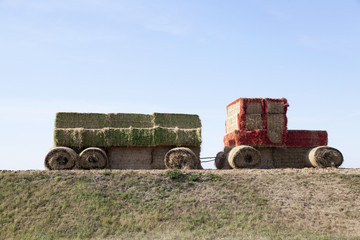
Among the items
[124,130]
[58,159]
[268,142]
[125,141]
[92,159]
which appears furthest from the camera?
[268,142]

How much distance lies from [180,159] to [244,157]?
402 cm

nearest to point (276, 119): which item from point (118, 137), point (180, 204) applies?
point (118, 137)

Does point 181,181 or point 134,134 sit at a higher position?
point 134,134

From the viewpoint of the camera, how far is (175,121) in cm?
2775

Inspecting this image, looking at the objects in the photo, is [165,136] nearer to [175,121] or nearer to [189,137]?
[175,121]

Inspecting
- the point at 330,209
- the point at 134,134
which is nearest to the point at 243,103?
the point at 134,134

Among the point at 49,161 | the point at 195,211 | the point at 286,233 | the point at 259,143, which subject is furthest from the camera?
the point at 259,143

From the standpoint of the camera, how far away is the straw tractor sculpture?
85.5ft

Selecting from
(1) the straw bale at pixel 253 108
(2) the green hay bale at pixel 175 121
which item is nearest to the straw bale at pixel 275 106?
(1) the straw bale at pixel 253 108

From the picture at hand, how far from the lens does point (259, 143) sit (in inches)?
1098

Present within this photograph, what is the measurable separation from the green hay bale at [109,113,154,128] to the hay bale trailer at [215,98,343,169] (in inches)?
212

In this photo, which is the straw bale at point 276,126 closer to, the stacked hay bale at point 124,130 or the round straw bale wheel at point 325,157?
the round straw bale wheel at point 325,157

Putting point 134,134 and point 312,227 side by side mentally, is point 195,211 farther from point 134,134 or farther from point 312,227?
point 134,134

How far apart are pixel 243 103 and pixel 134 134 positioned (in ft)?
23.8
